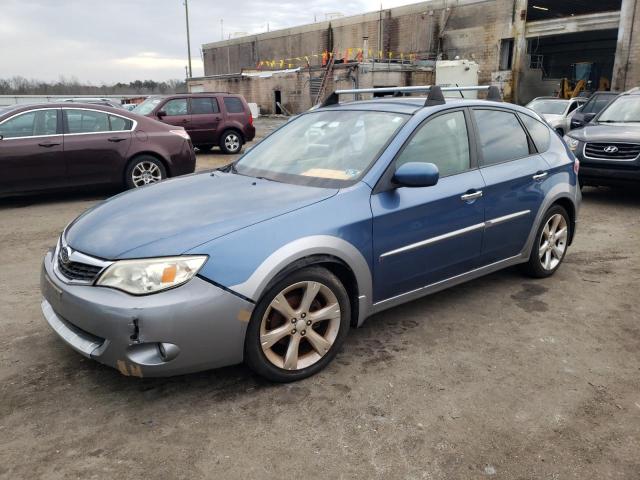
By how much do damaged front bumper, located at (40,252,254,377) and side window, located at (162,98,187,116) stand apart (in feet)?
38.8

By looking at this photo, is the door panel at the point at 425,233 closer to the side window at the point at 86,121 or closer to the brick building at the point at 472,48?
the side window at the point at 86,121

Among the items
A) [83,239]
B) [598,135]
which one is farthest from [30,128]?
[598,135]

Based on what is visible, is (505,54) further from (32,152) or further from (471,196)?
(471,196)

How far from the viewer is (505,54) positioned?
30719mm

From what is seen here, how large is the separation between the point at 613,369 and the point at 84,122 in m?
7.46

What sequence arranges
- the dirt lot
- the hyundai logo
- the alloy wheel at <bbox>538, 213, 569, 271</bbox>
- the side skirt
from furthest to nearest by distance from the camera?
the alloy wheel at <bbox>538, 213, 569, 271</bbox> → the side skirt → the hyundai logo → the dirt lot

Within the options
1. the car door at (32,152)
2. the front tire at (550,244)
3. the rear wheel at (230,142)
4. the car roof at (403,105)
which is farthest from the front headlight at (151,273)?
the rear wheel at (230,142)

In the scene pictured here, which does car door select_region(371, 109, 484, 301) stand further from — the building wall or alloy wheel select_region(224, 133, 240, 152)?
the building wall

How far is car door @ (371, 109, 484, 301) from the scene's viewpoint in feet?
10.9

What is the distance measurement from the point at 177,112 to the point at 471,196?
11.6 m

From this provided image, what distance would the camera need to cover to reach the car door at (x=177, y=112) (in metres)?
13.7

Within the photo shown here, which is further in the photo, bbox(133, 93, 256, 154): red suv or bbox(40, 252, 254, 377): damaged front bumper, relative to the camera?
bbox(133, 93, 256, 154): red suv

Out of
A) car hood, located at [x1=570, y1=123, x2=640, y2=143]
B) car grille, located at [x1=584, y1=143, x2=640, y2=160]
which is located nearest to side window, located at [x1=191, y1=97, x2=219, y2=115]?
car hood, located at [x1=570, y1=123, x2=640, y2=143]

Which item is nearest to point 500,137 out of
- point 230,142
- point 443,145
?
point 443,145
